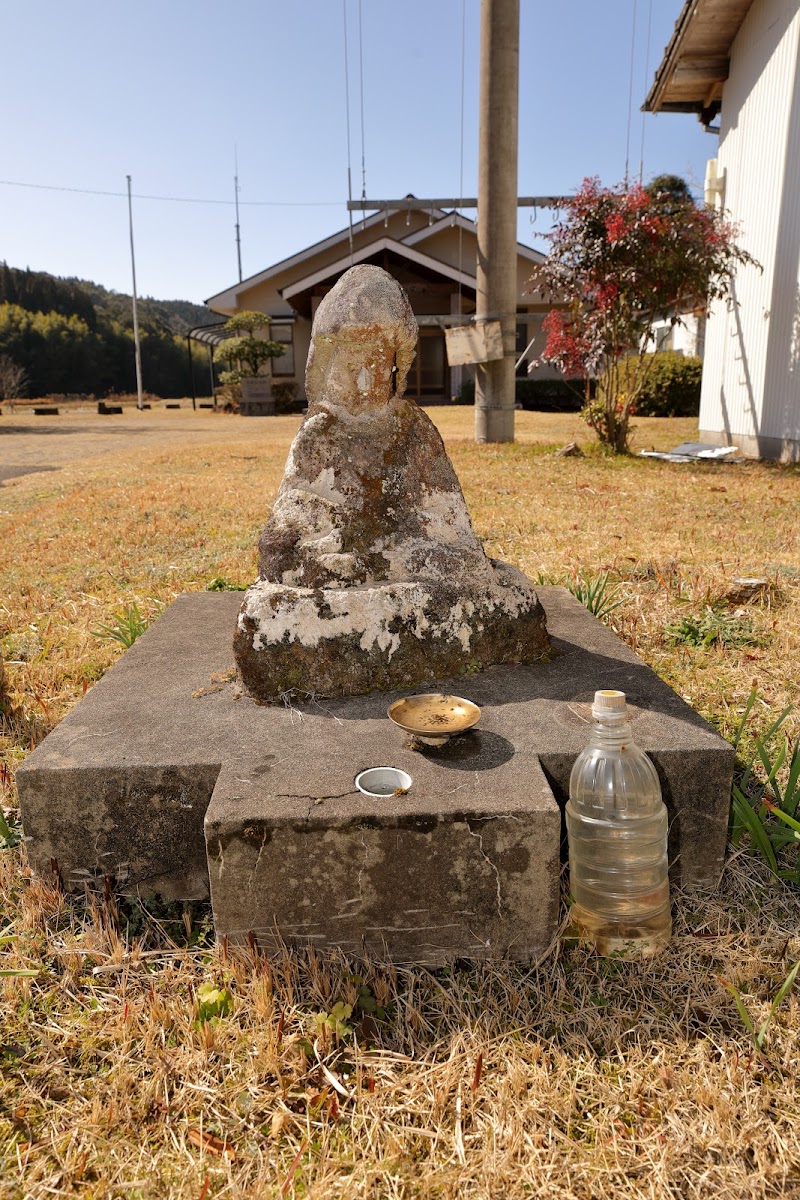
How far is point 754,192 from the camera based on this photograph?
35.7 ft

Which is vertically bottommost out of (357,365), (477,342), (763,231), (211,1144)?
(211,1144)

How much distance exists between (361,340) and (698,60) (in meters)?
12.1

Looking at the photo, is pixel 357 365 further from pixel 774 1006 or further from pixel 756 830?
pixel 774 1006

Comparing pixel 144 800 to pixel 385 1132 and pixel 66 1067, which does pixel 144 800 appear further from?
pixel 385 1132

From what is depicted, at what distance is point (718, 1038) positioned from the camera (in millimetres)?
2000

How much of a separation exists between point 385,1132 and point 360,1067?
18cm

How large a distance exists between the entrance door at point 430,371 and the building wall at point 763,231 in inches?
529

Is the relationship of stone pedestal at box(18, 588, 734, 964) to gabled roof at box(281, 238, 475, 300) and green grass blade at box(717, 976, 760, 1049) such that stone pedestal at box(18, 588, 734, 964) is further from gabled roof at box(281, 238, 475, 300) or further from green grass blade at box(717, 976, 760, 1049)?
gabled roof at box(281, 238, 475, 300)

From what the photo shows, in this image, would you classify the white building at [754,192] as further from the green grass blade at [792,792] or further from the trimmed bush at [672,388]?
the green grass blade at [792,792]

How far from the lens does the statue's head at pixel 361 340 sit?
10.2 feet

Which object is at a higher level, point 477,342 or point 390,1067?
point 477,342

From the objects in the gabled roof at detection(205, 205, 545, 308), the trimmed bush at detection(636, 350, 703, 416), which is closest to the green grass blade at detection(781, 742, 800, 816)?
the trimmed bush at detection(636, 350, 703, 416)

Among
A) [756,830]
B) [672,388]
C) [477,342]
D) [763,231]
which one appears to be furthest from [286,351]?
[756,830]

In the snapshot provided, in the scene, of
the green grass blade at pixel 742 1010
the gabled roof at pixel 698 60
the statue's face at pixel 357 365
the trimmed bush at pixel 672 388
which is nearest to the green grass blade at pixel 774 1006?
the green grass blade at pixel 742 1010
